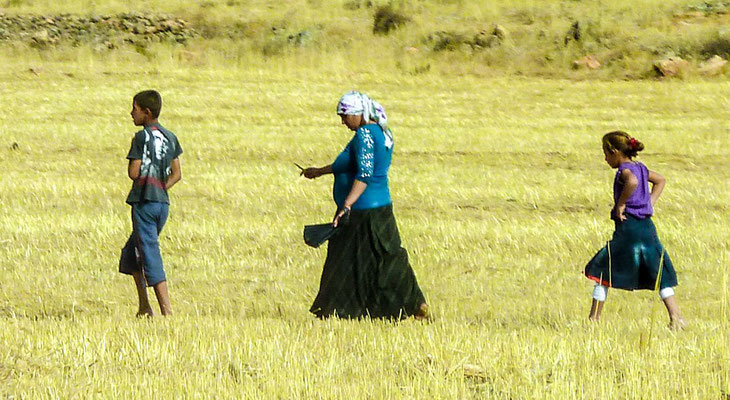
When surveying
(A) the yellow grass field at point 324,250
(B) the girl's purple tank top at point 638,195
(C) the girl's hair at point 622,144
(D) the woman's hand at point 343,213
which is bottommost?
(A) the yellow grass field at point 324,250

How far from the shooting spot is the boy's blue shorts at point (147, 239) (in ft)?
26.6

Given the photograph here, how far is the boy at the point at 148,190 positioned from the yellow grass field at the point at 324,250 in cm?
30

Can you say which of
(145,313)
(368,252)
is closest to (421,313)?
(368,252)

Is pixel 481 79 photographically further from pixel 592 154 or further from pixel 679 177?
pixel 679 177

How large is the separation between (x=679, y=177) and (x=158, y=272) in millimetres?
10627

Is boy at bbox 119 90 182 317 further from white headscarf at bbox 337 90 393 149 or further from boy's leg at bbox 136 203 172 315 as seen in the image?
white headscarf at bbox 337 90 393 149

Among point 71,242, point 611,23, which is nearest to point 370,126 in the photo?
point 71,242

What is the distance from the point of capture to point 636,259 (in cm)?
796

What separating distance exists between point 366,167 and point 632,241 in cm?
178

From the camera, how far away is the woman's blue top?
775cm

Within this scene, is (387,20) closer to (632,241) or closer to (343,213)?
(632,241)

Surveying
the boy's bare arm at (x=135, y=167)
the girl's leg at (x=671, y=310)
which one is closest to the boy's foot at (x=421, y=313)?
the girl's leg at (x=671, y=310)

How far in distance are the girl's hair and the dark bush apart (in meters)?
26.6

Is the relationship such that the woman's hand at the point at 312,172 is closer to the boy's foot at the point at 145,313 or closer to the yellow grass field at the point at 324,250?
the yellow grass field at the point at 324,250
